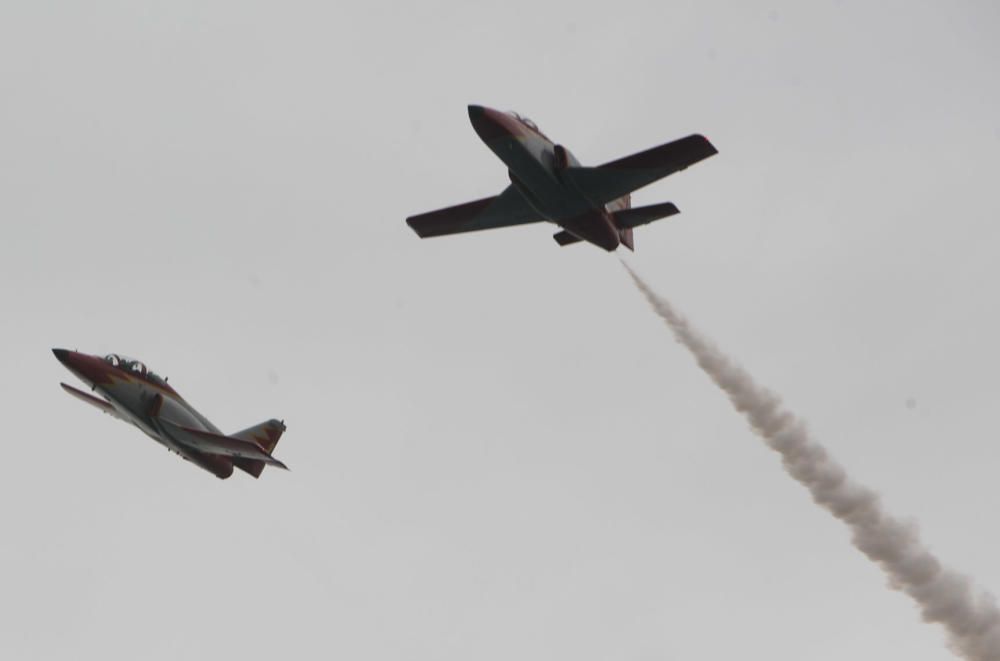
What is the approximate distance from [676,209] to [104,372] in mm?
23678

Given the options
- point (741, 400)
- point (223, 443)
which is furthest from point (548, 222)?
point (223, 443)

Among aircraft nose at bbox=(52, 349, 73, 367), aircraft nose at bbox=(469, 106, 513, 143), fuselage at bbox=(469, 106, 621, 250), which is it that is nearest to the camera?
aircraft nose at bbox=(469, 106, 513, 143)

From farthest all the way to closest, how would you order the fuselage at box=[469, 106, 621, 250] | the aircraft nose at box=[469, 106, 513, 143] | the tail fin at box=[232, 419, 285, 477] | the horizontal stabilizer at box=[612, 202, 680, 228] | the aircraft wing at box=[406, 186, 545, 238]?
1. the tail fin at box=[232, 419, 285, 477]
2. the aircraft wing at box=[406, 186, 545, 238]
3. the horizontal stabilizer at box=[612, 202, 680, 228]
4. the fuselage at box=[469, 106, 621, 250]
5. the aircraft nose at box=[469, 106, 513, 143]

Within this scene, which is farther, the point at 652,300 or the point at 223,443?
the point at 652,300

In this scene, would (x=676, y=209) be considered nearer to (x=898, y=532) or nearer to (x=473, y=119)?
(x=473, y=119)

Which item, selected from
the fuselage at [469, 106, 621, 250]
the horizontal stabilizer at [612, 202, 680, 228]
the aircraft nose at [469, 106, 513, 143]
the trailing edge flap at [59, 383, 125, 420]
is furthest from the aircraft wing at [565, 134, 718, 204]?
the trailing edge flap at [59, 383, 125, 420]

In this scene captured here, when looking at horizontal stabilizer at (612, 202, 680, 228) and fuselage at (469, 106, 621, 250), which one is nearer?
fuselage at (469, 106, 621, 250)

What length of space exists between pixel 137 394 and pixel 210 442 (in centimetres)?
360

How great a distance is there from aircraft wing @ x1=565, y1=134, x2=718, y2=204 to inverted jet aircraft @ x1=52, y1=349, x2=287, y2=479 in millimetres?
16360

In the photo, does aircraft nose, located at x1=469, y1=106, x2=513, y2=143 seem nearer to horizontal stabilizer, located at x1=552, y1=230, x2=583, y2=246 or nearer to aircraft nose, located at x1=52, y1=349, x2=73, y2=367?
horizontal stabilizer, located at x1=552, y1=230, x2=583, y2=246

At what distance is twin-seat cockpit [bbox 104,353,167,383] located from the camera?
53281mm

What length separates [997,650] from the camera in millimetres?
54375

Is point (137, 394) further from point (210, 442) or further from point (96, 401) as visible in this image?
point (210, 442)

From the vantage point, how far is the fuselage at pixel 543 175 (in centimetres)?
4838
